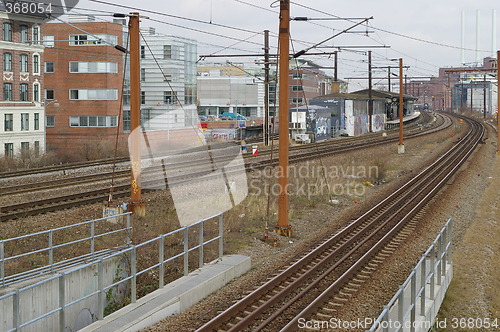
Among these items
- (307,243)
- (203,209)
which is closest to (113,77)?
(203,209)

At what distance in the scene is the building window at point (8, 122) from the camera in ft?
135

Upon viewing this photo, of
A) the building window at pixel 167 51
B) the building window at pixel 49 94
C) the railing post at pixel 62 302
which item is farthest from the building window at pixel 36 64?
the railing post at pixel 62 302

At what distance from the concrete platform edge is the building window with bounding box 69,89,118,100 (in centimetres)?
3933

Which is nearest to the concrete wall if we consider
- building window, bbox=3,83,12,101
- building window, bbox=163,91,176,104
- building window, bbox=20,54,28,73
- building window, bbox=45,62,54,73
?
building window, bbox=3,83,12,101

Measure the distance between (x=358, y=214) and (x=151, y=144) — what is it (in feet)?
90.2

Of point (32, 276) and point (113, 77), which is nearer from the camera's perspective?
point (32, 276)

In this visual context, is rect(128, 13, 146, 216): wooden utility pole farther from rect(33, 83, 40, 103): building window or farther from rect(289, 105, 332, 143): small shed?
rect(289, 105, 332, 143): small shed

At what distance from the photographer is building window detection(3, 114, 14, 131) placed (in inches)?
1614

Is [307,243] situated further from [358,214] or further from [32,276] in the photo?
[32,276]

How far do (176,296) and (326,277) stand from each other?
12.4ft

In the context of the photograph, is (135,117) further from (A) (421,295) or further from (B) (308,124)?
(B) (308,124)

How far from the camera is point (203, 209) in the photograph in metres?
20.0

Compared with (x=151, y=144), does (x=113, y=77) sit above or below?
above

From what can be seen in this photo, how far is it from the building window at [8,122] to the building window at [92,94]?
34.3ft
